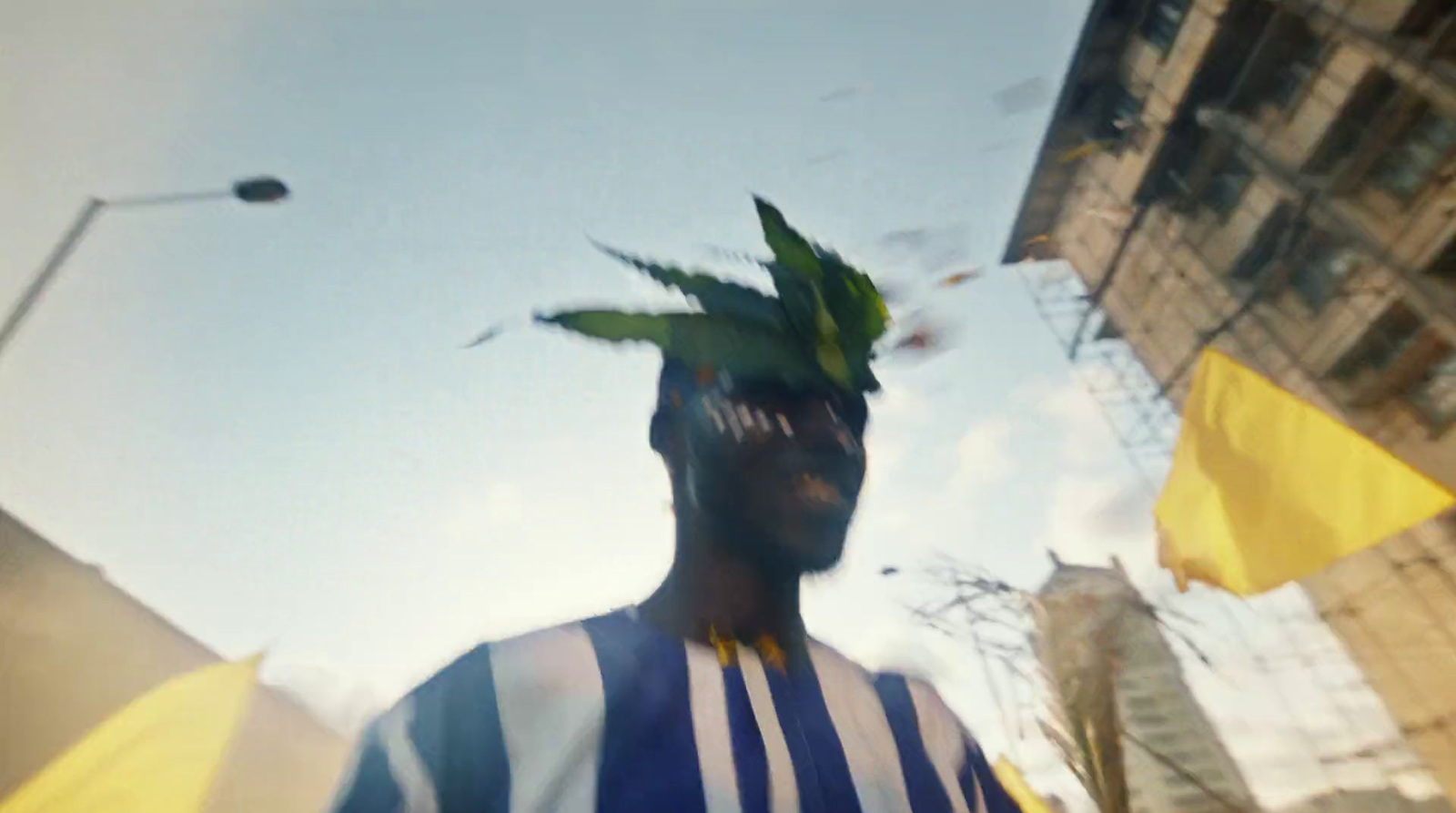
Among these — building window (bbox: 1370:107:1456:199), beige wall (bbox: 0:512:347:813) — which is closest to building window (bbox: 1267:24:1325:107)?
building window (bbox: 1370:107:1456:199)

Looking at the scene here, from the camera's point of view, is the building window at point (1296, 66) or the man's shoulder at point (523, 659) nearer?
the man's shoulder at point (523, 659)

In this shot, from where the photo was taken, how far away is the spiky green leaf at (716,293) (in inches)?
84.9

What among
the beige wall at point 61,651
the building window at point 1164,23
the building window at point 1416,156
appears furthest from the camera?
the building window at point 1164,23

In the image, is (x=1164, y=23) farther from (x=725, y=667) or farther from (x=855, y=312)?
(x=725, y=667)

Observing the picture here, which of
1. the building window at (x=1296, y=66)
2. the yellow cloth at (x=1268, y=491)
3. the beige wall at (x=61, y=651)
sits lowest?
the beige wall at (x=61, y=651)

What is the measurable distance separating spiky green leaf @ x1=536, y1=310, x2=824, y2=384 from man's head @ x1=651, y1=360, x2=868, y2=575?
0.16ft

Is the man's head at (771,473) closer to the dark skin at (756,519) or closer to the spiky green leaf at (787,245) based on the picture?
the dark skin at (756,519)

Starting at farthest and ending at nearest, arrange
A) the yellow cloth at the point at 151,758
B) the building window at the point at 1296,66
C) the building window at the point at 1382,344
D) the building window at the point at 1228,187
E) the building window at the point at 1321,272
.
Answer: the building window at the point at 1228,187
the building window at the point at 1296,66
the building window at the point at 1321,272
the building window at the point at 1382,344
the yellow cloth at the point at 151,758

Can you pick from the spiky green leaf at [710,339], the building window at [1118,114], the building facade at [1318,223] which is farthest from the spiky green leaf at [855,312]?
the building window at [1118,114]

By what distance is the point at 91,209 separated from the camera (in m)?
7.54

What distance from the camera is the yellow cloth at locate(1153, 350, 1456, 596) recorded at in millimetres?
3438

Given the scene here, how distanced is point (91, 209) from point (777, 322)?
893cm

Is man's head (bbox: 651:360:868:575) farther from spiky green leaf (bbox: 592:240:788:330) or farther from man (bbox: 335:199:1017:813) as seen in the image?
spiky green leaf (bbox: 592:240:788:330)

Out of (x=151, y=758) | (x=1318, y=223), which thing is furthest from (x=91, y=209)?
(x=1318, y=223)
